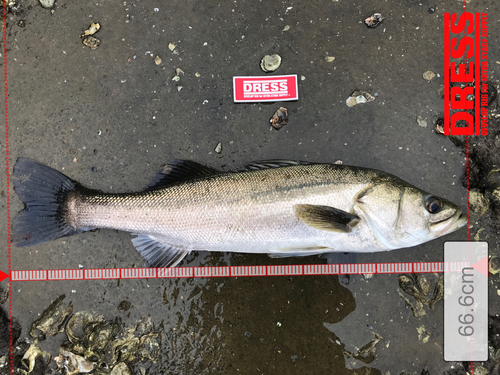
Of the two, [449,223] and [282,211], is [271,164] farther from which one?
[449,223]

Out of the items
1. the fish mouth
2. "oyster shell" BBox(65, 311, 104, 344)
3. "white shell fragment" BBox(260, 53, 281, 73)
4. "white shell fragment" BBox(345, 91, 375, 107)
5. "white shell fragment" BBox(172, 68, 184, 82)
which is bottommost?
"oyster shell" BBox(65, 311, 104, 344)

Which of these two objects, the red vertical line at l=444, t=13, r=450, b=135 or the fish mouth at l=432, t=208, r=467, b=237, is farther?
the red vertical line at l=444, t=13, r=450, b=135

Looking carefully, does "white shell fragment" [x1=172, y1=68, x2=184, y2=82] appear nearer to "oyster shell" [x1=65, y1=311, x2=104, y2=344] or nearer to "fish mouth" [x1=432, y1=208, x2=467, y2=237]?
"oyster shell" [x1=65, y1=311, x2=104, y2=344]

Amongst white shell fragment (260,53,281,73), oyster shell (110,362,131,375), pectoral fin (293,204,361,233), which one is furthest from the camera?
white shell fragment (260,53,281,73)

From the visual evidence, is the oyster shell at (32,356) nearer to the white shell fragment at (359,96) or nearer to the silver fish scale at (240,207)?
the silver fish scale at (240,207)

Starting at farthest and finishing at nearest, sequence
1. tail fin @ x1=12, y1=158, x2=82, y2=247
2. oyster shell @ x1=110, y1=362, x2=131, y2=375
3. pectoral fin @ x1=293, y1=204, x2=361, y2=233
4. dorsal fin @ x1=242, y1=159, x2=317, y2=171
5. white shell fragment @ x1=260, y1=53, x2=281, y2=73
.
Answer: white shell fragment @ x1=260, y1=53, x2=281, y2=73 < oyster shell @ x1=110, y1=362, x2=131, y2=375 < tail fin @ x1=12, y1=158, x2=82, y2=247 < dorsal fin @ x1=242, y1=159, x2=317, y2=171 < pectoral fin @ x1=293, y1=204, x2=361, y2=233

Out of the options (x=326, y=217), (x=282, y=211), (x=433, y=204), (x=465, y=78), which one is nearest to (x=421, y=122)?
(x=465, y=78)

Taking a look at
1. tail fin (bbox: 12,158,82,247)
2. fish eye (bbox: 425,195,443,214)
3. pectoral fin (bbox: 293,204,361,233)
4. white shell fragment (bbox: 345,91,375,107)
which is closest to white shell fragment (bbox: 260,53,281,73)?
white shell fragment (bbox: 345,91,375,107)

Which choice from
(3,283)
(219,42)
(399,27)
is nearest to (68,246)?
(3,283)
